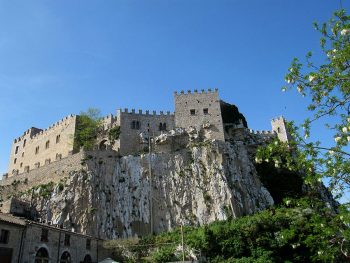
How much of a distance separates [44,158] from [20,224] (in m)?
36.9

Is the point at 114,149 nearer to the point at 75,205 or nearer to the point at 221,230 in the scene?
the point at 75,205

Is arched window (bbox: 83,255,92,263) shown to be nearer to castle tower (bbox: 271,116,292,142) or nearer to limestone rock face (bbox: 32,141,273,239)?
limestone rock face (bbox: 32,141,273,239)

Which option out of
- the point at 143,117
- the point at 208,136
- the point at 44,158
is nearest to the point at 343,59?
the point at 208,136

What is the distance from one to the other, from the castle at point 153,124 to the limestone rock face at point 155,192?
456 cm

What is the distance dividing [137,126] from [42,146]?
20076mm

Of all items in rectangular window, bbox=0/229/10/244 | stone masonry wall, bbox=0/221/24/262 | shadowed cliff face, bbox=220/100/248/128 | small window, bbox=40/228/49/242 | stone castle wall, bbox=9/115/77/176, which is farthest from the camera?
shadowed cliff face, bbox=220/100/248/128

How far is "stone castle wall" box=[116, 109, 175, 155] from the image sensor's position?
54.1 m

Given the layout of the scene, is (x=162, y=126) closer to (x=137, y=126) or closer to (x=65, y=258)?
(x=137, y=126)

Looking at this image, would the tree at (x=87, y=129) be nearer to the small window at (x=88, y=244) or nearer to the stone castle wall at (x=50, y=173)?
the stone castle wall at (x=50, y=173)

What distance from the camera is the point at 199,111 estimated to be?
57.4 m

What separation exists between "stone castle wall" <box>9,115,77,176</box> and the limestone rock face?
11.5 meters

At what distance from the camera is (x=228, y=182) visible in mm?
48406

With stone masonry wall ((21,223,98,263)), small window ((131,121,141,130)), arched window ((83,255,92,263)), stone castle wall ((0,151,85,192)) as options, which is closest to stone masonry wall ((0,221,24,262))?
stone masonry wall ((21,223,98,263))

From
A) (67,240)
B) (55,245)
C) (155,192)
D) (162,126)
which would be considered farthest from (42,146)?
(55,245)
